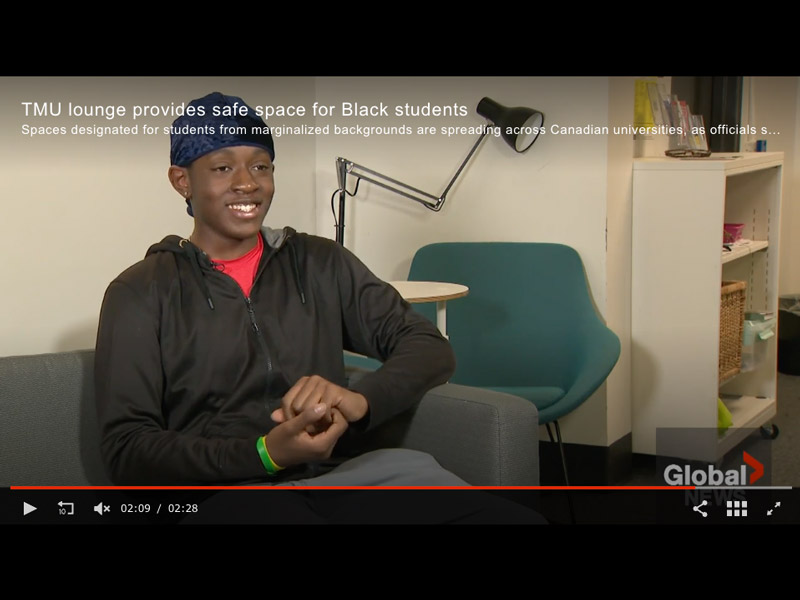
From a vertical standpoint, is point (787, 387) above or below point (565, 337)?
below

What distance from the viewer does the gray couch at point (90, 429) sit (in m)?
1.37

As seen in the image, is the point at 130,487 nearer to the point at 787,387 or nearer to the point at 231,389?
the point at 231,389

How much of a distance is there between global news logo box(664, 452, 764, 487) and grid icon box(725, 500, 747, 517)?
0.04 meters

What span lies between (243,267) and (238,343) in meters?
0.12

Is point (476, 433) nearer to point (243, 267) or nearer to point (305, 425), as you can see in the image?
point (305, 425)

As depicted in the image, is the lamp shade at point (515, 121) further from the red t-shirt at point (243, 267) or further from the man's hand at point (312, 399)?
the man's hand at point (312, 399)

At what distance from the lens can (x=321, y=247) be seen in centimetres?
151

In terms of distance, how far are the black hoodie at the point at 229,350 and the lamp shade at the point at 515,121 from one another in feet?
1.76

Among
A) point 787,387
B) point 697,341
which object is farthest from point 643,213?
point 787,387

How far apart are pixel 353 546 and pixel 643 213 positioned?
1.49 metres

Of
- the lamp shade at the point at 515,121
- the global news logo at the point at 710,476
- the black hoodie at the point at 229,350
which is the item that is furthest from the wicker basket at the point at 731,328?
the black hoodie at the point at 229,350

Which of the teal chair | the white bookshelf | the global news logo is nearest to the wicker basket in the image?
the white bookshelf

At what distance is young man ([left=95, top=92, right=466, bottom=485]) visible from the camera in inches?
50.1

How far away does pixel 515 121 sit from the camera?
6.97ft
